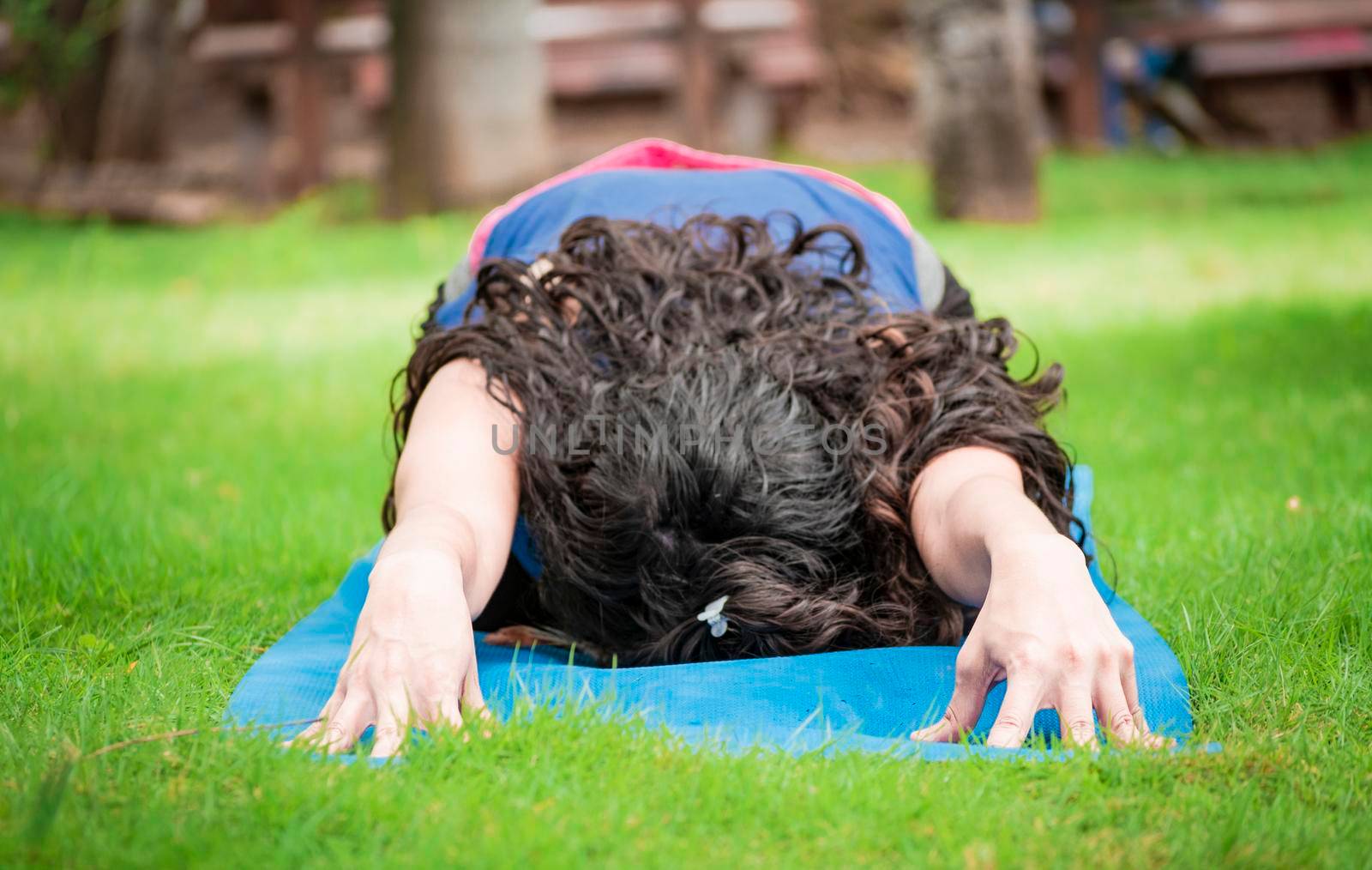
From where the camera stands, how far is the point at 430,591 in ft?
7.05

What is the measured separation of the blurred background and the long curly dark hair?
179 inches

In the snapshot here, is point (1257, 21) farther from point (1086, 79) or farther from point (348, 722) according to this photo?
point (348, 722)

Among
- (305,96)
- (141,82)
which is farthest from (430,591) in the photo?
(141,82)

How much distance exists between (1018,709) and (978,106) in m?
7.88

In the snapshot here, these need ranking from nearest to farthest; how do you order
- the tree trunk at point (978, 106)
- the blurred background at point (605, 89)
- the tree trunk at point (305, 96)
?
the tree trunk at point (978, 106) < the blurred background at point (605, 89) < the tree trunk at point (305, 96)

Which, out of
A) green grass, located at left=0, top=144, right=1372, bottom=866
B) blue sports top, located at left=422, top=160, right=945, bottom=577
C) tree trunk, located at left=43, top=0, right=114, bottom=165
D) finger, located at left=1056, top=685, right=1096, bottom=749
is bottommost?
green grass, located at left=0, top=144, right=1372, bottom=866

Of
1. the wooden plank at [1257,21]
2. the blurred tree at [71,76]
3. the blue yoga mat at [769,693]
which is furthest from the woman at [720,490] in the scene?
the wooden plank at [1257,21]

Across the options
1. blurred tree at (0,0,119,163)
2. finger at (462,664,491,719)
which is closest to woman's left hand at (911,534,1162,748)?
finger at (462,664,491,719)

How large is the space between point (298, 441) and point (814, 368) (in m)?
2.86

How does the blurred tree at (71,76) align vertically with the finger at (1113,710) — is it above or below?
above

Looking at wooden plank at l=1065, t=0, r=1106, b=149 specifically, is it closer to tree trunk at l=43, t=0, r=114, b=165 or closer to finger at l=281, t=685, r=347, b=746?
tree trunk at l=43, t=0, r=114, b=165

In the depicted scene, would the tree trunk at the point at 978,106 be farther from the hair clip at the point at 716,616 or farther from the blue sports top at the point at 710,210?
the hair clip at the point at 716,616

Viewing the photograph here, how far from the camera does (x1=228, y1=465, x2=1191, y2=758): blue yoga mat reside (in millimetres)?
2230

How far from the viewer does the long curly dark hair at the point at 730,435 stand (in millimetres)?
2451
